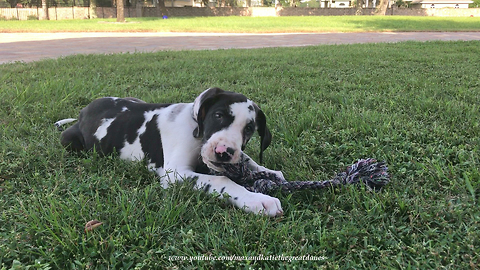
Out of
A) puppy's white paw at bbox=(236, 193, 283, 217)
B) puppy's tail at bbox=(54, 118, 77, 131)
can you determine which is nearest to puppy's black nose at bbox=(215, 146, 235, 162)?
puppy's white paw at bbox=(236, 193, 283, 217)

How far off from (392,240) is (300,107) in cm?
282

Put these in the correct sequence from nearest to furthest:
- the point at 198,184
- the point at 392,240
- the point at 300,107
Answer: the point at 392,240, the point at 198,184, the point at 300,107

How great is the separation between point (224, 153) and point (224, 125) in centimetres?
27

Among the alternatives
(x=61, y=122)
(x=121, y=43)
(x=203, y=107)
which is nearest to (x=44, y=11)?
(x=121, y=43)

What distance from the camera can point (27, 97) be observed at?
4.86 metres

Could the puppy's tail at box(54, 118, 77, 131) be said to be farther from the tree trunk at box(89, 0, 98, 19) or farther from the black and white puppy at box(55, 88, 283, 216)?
the tree trunk at box(89, 0, 98, 19)

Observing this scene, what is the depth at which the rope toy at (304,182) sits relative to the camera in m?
2.56

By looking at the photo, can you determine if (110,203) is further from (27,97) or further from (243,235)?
(27,97)

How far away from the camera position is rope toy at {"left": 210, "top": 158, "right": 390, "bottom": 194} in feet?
8.39

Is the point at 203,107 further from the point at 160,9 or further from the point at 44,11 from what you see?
the point at 160,9

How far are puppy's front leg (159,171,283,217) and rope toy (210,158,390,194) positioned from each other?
0.14 metres

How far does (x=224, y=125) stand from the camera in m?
2.58

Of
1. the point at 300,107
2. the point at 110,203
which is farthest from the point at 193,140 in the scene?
the point at 300,107

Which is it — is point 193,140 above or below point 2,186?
above
